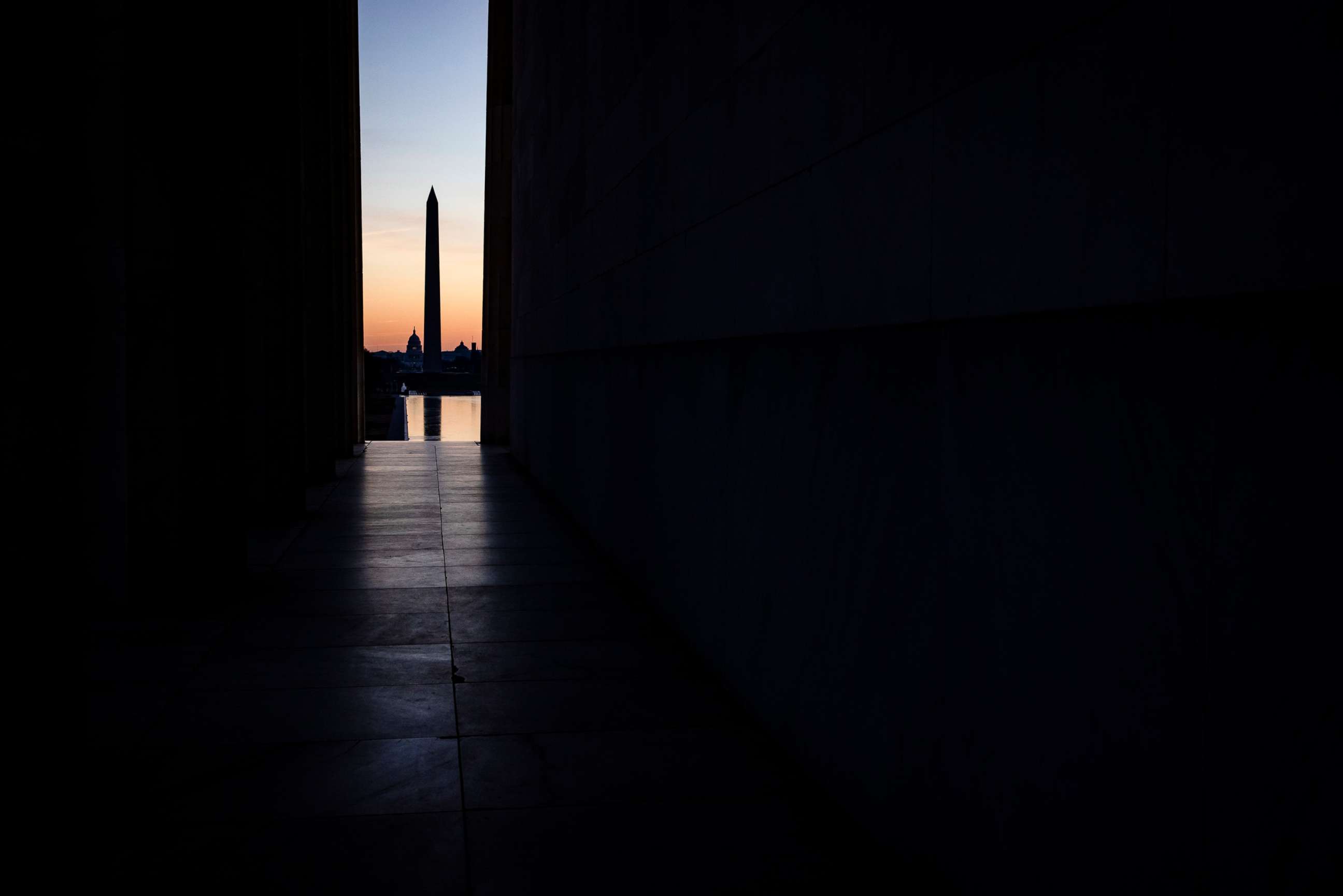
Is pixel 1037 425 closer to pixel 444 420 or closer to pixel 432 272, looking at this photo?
pixel 444 420

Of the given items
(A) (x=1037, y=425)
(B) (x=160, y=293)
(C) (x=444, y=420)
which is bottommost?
(C) (x=444, y=420)

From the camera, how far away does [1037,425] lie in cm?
317

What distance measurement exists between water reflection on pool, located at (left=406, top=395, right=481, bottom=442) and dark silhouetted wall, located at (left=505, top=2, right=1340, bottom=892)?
23.1m

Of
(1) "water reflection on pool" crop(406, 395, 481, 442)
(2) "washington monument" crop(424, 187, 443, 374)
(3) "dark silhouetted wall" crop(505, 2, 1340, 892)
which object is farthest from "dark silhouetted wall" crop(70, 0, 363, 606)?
(2) "washington monument" crop(424, 187, 443, 374)

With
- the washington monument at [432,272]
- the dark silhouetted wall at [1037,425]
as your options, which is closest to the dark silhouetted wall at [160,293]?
the dark silhouetted wall at [1037,425]

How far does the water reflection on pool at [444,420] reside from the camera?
36250 mm

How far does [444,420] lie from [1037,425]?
1870 inches

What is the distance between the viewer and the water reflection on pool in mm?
36250

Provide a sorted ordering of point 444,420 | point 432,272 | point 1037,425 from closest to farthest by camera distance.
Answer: point 1037,425 → point 444,420 → point 432,272

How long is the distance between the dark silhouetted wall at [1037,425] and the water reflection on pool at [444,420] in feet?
75.8

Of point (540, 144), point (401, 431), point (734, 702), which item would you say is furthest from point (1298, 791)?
point (401, 431)

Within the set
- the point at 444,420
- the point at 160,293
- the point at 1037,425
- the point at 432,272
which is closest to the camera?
the point at 1037,425

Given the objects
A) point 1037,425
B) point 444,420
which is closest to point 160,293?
point 1037,425

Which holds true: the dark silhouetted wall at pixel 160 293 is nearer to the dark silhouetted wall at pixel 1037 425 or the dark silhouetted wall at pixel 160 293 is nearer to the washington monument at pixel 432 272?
the dark silhouetted wall at pixel 1037 425
